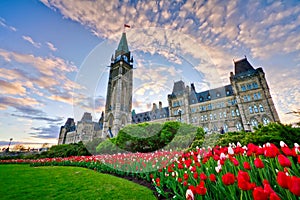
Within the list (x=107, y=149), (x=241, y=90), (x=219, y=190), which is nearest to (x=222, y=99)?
(x=241, y=90)

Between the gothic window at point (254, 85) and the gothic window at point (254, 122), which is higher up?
the gothic window at point (254, 85)

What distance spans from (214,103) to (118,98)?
3218 centimetres

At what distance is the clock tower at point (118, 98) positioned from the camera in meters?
48.1

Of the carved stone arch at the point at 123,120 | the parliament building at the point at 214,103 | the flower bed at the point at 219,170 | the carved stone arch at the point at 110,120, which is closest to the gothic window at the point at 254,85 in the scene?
the parliament building at the point at 214,103

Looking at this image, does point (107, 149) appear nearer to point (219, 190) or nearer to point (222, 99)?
point (219, 190)

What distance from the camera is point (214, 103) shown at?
4031cm

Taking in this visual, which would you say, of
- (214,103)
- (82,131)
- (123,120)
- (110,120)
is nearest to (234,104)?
(214,103)

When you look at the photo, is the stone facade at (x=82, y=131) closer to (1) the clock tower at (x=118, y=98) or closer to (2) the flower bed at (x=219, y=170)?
(1) the clock tower at (x=118, y=98)

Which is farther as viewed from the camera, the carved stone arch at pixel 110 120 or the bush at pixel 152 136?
the carved stone arch at pixel 110 120

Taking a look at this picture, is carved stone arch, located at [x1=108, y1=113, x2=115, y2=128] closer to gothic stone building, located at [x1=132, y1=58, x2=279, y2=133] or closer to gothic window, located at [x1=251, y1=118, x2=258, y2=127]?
gothic stone building, located at [x1=132, y1=58, x2=279, y2=133]

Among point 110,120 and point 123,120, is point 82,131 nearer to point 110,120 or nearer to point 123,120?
point 110,120

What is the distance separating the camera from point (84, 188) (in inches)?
176

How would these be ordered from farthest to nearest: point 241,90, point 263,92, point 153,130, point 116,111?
point 116,111 → point 241,90 → point 263,92 → point 153,130

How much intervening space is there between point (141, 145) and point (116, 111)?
36011 mm
